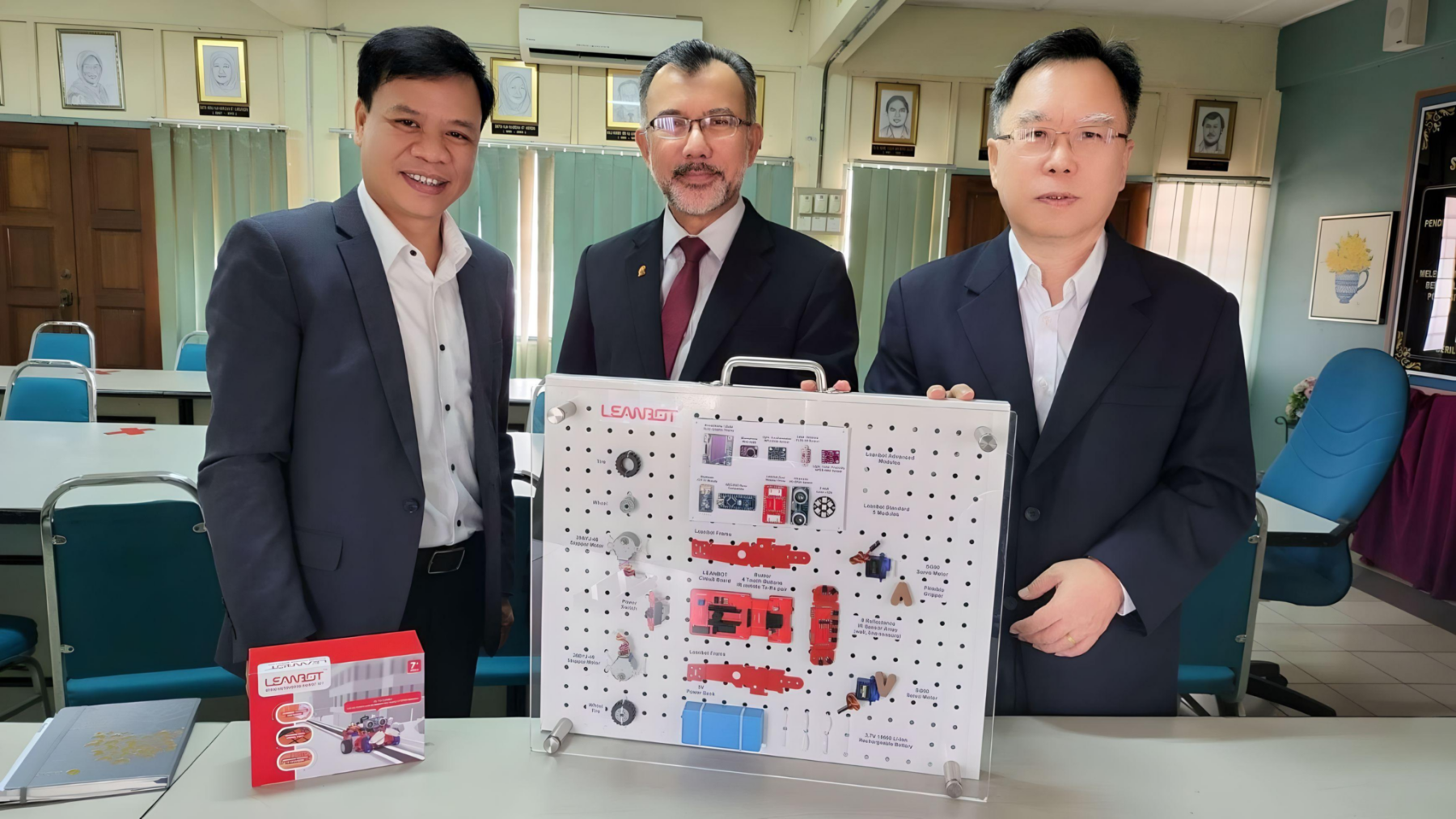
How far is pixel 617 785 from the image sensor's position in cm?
99

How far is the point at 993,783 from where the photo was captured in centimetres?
102

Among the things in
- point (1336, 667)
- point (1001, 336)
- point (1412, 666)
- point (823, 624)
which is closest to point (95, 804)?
point (823, 624)

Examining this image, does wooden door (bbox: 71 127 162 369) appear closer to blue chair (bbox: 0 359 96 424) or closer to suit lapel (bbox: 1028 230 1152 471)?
blue chair (bbox: 0 359 96 424)

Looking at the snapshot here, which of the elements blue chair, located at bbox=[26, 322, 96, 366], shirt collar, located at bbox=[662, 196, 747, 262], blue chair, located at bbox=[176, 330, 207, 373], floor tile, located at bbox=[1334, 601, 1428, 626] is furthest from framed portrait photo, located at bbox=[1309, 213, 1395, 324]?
blue chair, located at bbox=[26, 322, 96, 366]

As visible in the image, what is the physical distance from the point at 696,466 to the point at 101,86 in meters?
7.44

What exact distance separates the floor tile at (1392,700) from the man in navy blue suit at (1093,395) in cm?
287

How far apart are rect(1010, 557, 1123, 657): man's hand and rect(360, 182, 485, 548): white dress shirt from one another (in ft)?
3.07

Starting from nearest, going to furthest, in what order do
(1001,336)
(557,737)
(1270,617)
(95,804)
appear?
1. (95,804)
2. (557,737)
3. (1001,336)
4. (1270,617)

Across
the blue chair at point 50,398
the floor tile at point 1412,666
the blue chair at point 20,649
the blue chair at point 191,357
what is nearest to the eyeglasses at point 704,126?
the blue chair at point 20,649

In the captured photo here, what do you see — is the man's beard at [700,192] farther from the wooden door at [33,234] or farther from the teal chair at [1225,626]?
the wooden door at [33,234]

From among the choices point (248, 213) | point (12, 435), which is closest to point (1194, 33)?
point (248, 213)

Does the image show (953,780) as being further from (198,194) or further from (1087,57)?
(198,194)

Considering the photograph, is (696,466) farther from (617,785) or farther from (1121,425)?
(1121,425)

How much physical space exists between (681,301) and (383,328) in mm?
508
